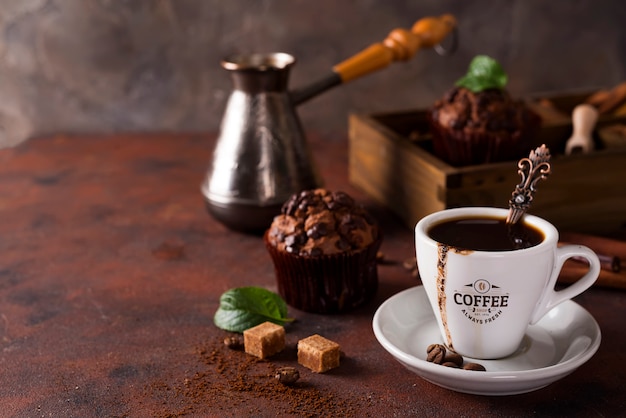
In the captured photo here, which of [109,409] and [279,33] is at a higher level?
[279,33]

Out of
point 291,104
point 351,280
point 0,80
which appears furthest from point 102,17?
point 351,280

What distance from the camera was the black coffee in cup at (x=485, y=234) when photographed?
1.14 metres

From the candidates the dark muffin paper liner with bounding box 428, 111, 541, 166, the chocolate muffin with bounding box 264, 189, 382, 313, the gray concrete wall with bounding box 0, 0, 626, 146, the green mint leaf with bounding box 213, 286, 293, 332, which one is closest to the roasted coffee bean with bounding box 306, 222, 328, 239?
the chocolate muffin with bounding box 264, 189, 382, 313

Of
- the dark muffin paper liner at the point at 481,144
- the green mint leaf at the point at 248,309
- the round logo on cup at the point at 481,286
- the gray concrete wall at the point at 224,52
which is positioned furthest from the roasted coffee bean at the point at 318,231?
the gray concrete wall at the point at 224,52

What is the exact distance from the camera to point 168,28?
2426mm

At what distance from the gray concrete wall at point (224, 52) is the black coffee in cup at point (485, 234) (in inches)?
52.6

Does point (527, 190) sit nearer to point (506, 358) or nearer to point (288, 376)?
point (506, 358)

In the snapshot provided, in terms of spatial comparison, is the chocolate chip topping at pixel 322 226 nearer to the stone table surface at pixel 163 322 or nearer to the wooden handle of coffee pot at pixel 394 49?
the stone table surface at pixel 163 322

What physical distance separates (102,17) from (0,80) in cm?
36

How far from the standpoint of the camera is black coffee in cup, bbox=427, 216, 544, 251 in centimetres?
114

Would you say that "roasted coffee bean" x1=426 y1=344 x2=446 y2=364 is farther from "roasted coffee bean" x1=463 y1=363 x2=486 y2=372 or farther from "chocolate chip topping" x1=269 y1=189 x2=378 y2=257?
"chocolate chip topping" x1=269 y1=189 x2=378 y2=257

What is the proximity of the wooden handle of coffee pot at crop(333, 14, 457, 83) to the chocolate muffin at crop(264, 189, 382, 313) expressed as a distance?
1.47 ft

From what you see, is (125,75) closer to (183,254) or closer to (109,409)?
(183,254)

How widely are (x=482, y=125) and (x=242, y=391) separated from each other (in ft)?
2.58
